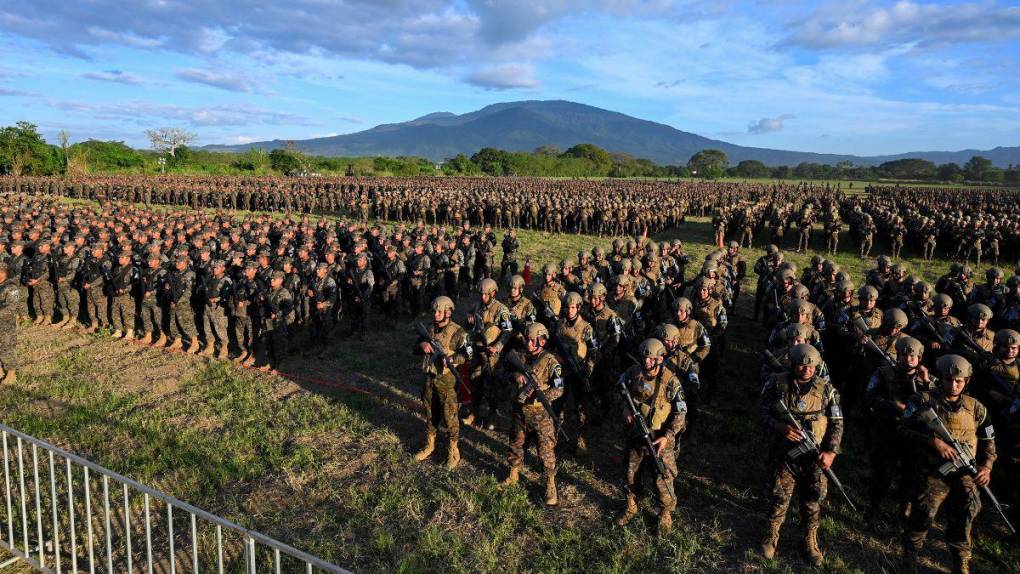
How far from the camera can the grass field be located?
5.66m

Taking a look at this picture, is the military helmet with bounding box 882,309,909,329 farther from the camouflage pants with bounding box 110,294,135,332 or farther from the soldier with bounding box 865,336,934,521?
the camouflage pants with bounding box 110,294,135,332

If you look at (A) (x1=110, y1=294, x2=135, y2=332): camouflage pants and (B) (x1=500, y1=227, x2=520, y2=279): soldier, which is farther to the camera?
(B) (x1=500, y1=227, x2=520, y2=279): soldier

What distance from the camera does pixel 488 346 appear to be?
7.99m

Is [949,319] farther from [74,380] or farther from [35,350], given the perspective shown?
[35,350]

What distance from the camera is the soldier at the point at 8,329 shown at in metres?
9.49

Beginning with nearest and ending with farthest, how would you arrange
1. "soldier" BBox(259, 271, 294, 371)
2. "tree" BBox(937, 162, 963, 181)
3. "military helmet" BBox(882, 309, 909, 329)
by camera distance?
1. "military helmet" BBox(882, 309, 909, 329)
2. "soldier" BBox(259, 271, 294, 371)
3. "tree" BBox(937, 162, 963, 181)

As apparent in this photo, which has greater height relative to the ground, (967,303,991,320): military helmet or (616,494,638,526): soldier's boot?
(967,303,991,320): military helmet

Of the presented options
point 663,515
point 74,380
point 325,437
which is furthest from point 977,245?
point 74,380

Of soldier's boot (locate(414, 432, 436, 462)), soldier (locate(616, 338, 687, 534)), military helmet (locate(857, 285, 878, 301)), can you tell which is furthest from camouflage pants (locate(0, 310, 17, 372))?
military helmet (locate(857, 285, 878, 301))

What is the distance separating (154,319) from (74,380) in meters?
2.17

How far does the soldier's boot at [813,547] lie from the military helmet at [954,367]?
6.11 ft

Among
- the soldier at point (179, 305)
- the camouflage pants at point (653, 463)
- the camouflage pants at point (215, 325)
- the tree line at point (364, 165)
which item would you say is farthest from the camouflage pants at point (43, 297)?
the tree line at point (364, 165)

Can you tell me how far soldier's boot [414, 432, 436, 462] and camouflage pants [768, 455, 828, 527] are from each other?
4.12 metres

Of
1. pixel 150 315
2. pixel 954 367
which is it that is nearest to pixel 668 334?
pixel 954 367
